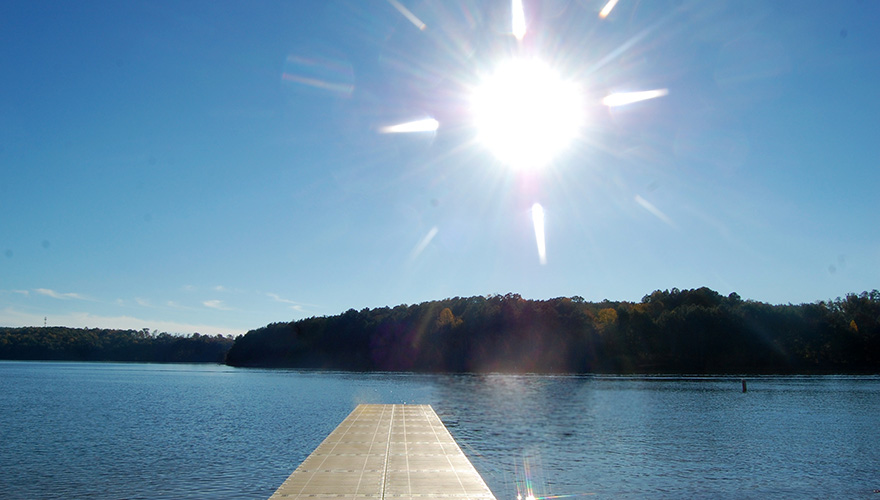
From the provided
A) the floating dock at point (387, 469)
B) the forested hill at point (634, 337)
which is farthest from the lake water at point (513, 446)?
the forested hill at point (634, 337)

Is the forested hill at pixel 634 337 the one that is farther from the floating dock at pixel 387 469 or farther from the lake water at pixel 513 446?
the floating dock at pixel 387 469

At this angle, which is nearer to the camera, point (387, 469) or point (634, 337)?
point (387, 469)

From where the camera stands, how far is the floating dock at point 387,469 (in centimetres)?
1570

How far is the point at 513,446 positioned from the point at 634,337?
10275 centimetres

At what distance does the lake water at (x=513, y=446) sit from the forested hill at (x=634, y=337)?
212 ft

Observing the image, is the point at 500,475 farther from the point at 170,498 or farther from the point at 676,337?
the point at 676,337

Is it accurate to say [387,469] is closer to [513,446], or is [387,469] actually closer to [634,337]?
[513,446]

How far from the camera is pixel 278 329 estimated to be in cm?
19912

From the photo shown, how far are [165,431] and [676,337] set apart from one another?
106396mm

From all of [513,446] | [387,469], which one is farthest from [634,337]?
[387,469]

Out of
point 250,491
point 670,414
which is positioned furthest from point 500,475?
point 670,414

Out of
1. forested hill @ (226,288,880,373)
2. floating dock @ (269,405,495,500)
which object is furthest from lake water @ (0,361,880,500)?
forested hill @ (226,288,880,373)

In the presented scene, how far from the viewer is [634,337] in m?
123

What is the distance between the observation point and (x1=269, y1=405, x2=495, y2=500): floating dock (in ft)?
51.5
